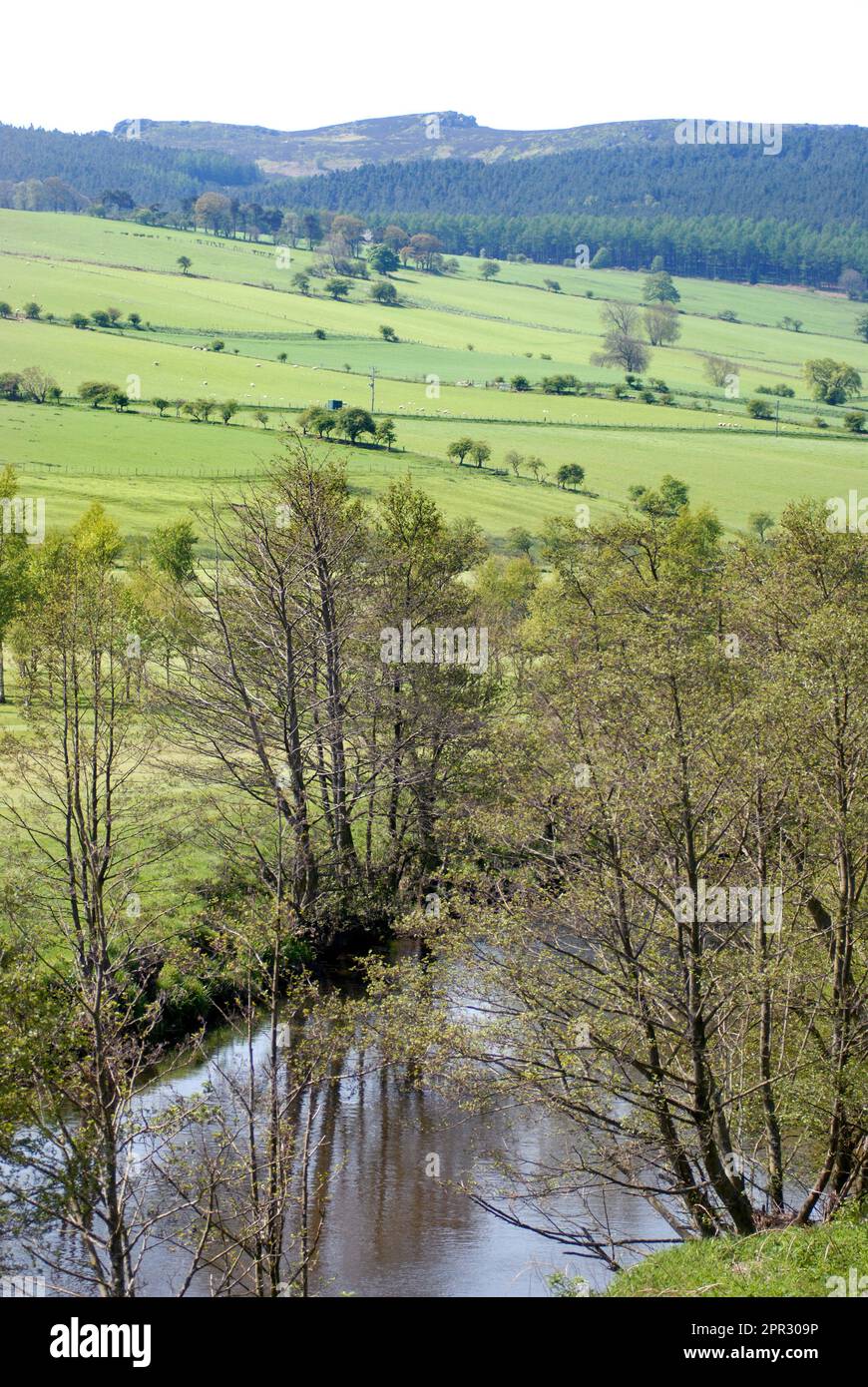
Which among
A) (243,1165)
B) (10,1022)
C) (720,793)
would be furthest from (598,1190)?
(10,1022)

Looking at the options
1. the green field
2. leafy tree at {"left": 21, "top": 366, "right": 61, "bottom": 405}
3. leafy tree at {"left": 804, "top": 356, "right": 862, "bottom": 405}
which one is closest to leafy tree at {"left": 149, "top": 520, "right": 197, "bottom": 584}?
the green field

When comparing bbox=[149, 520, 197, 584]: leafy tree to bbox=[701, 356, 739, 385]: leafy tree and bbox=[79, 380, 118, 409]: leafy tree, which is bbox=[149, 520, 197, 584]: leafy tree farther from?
bbox=[701, 356, 739, 385]: leafy tree

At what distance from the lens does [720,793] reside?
19906 mm

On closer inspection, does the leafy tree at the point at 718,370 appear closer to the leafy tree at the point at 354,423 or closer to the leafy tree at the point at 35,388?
the leafy tree at the point at 354,423

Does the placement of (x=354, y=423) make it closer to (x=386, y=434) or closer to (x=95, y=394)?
(x=386, y=434)

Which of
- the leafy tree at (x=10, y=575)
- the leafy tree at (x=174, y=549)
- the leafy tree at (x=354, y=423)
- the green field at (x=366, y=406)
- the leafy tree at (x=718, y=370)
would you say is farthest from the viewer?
the leafy tree at (x=718, y=370)

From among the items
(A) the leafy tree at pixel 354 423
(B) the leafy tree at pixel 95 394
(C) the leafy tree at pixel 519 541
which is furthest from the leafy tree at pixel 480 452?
(B) the leafy tree at pixel 95 394

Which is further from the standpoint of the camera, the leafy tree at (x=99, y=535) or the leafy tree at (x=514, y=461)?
the leafy tree at (x=514, y=461)

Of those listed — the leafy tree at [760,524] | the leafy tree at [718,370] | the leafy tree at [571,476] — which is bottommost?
the leafy tree at [760,524]

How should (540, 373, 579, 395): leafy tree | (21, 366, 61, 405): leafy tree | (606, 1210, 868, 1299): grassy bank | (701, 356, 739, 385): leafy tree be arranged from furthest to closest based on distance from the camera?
(701, 356, 739, 385): leafy tree → (540, 373, 579, 395): leafy tree → (21, 366, 61, 405): leafy tree → (606, 1210, 868, 1299): grassy bank

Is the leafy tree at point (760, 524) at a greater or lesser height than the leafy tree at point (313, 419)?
lesser

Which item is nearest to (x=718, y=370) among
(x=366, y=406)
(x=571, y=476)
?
(x=366, y=406)

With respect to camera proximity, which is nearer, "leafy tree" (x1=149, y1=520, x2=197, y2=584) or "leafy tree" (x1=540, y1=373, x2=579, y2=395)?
"leafy tree" (x1=149, y1=520, x2=197, y2=584)

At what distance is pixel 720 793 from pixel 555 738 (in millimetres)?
9050
